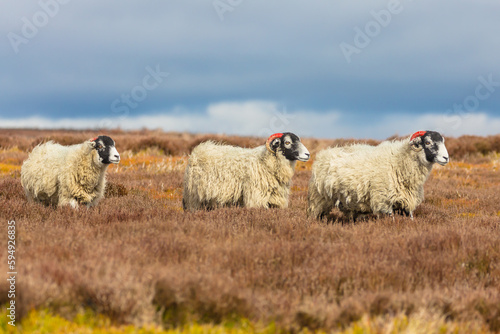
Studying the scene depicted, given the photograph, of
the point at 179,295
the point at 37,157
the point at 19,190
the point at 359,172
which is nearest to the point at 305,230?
the point at 359,172

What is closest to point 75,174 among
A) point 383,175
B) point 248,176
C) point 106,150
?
point 106,150

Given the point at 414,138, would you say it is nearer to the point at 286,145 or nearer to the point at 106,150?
the point at 286,145

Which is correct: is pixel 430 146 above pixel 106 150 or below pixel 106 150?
above

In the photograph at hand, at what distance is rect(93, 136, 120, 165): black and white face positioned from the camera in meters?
9.48

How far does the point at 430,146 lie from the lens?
28.2 ft

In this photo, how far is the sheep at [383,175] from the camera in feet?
28.1

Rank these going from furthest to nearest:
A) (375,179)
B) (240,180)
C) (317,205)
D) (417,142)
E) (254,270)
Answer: (240,180)
(317,205)
(417,142)
(375,179)
(254,270)

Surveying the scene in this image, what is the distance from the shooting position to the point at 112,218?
26.1 feet

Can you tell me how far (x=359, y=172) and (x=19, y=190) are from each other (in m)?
9.06

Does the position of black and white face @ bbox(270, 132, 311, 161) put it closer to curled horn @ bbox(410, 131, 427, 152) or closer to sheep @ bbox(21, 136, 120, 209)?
curled horn @ bbox(410, 131, 427, 152)

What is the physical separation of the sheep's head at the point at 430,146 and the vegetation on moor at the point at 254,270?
115 centimetres

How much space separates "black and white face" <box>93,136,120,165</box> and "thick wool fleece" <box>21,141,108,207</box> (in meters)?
0.10

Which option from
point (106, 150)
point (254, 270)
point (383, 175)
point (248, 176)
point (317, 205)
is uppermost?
point (106, 150)

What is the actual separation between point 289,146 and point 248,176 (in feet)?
3.44
